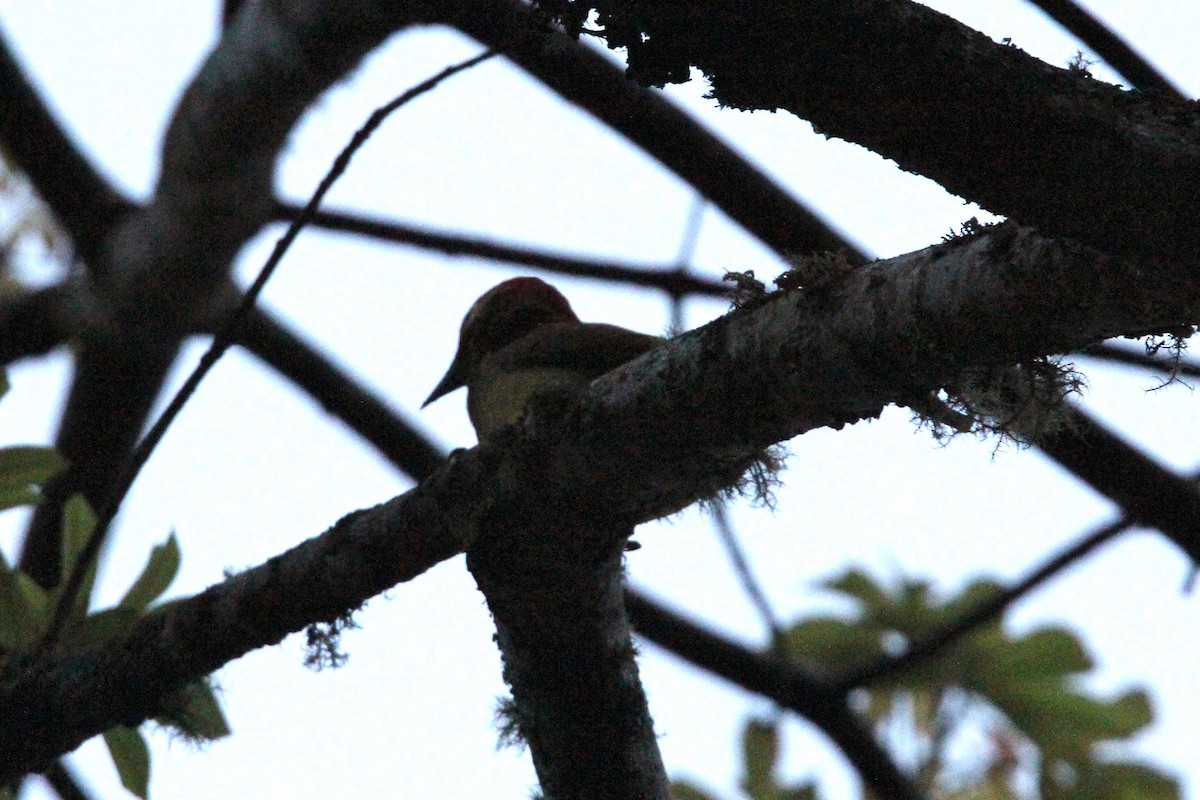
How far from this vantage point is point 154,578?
3506 millimetres

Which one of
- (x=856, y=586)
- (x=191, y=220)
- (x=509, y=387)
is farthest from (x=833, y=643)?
(x=191, y=220)

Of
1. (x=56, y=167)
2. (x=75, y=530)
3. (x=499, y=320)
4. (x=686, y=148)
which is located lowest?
(x=75, y=530)

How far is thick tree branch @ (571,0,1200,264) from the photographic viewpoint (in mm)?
1504

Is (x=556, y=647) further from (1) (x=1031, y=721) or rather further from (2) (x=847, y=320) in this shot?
(1) (x=1031, y=721)

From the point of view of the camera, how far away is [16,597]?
11.1 ft

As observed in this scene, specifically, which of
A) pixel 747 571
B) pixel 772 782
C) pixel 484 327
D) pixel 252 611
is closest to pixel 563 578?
pixel 252 611

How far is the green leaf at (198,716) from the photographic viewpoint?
131 inches

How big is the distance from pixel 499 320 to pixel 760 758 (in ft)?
6.26

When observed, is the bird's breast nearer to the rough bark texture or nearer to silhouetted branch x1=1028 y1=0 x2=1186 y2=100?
the rough bark texture

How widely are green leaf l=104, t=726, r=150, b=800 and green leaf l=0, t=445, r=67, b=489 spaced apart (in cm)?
65

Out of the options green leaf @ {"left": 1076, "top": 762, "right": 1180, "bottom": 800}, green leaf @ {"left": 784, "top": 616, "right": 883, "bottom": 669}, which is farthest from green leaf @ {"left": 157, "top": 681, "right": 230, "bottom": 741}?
green leaf @ {"left": 1076, "top": 762, "right": 1180, "bottom": 800}

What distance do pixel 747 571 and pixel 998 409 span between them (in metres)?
2.09

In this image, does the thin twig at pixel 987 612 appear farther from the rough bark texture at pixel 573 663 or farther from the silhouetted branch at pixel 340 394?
the rough bark texture at pixel 573 663

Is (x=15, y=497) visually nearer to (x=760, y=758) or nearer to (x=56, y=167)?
(x=56, y=167)
